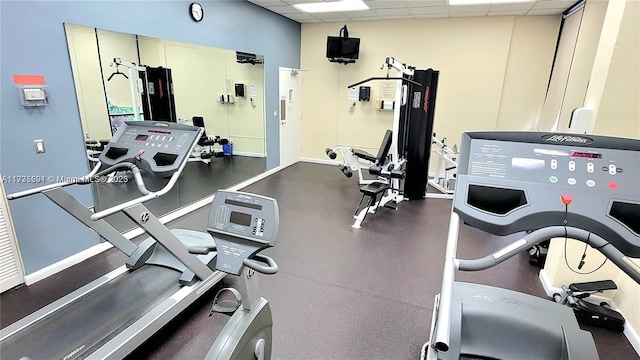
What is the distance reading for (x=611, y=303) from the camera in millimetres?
2580

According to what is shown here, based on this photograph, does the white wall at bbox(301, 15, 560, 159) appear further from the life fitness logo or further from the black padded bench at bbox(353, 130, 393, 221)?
the life fitness logo

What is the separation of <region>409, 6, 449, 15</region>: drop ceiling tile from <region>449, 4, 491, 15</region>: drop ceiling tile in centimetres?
10

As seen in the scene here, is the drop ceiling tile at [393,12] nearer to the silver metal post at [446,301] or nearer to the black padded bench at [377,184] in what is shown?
the black padded bench at [377,184]

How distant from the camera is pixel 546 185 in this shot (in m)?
1.36

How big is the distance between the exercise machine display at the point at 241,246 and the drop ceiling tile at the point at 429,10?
5.06 meters

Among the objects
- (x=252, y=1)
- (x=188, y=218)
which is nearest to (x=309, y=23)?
(x=252, y=1)

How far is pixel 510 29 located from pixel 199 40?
5068 mm

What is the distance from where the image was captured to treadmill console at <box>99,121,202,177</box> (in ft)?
7.29

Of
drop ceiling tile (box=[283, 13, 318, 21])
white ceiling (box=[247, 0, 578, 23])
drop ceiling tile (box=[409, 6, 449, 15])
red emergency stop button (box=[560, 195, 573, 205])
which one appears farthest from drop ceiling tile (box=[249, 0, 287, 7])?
red emergency stop button (box=[560, 195, 573, 205])

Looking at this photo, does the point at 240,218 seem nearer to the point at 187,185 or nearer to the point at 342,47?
the point at 187,185

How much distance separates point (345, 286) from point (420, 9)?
15.3ft

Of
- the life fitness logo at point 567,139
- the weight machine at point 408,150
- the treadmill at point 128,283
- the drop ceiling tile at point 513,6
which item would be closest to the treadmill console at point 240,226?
the treadmill at point 128,283

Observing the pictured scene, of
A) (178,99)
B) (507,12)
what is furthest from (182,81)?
(507,12)

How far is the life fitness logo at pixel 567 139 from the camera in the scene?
141 cm
